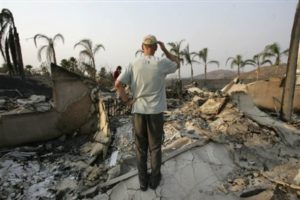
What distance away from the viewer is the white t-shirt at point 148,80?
3.10m

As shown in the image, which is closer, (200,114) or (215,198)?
(215,198)

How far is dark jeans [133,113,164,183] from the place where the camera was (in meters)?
3.20

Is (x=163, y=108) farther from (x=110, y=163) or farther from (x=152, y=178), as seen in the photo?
(x=110, y=163)

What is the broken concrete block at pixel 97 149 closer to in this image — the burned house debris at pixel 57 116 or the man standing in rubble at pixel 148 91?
the burned house debris at pixel 57 116

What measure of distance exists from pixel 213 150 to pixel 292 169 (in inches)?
45.6

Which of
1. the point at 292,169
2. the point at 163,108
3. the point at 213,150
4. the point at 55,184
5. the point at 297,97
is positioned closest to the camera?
the point at 163,108

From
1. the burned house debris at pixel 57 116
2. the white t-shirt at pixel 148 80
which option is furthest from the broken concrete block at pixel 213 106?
the white t-shirt at pixel 148 80

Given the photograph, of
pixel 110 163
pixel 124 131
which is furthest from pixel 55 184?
pixel 124 131

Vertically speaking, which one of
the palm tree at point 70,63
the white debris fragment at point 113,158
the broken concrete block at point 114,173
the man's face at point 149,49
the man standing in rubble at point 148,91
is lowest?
the white debris fragment at point 113,158

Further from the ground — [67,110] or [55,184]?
[67,110]

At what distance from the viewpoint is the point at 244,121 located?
549 centimetres

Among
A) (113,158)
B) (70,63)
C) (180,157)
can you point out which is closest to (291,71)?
Result: (180,157)

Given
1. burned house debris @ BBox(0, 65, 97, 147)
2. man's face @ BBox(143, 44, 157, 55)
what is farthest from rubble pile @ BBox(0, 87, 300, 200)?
man's face @ BBox(143, 44, 157, 55)

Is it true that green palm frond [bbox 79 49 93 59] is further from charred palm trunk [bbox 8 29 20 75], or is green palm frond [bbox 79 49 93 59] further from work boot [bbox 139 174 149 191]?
work boot [bbox 139 174 149 191]
